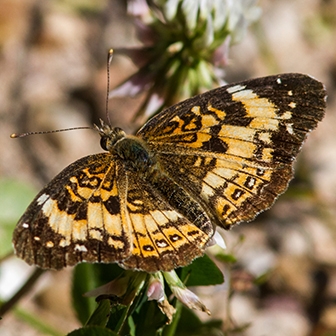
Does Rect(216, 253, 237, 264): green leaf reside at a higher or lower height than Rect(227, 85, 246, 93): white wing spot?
lower

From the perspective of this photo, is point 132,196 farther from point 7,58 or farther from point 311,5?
point 311,5

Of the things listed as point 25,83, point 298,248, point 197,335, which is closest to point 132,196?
point 197,335

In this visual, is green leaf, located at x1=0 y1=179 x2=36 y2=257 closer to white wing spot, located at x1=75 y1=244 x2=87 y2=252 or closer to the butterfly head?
the butterfly head

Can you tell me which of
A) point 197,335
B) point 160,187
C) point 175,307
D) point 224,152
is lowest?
point 197,335

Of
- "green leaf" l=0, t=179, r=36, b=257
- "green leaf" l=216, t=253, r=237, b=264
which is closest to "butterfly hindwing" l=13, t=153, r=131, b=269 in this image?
"green leaf" l=216, t=253, r=237, b=264

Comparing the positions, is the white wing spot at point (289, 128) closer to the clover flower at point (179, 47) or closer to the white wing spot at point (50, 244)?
the clover flower at point (179, 47)

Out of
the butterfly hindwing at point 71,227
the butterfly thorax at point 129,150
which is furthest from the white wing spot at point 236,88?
the butterfly hindwing at point 71,227
